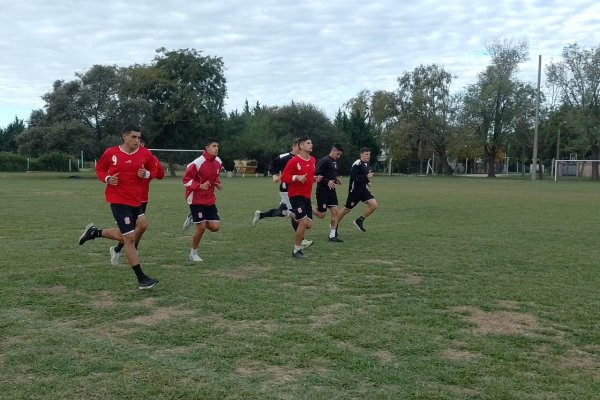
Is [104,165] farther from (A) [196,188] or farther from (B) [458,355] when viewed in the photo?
(B) [458,355]

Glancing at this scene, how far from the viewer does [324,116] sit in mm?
66438

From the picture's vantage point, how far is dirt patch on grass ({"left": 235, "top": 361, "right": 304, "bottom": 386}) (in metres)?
4.03

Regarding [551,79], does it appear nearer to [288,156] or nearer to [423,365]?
[288,156]

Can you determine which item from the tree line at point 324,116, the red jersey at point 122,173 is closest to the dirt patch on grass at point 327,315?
the red jersey at point 122,173

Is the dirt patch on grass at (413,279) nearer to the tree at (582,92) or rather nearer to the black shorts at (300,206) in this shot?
the black shorts at (300,206)

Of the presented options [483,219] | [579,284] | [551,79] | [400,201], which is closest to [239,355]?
[579,284]

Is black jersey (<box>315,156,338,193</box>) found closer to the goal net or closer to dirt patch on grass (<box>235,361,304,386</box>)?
dirt patch on grass (<box>235,361,304,386</box>)


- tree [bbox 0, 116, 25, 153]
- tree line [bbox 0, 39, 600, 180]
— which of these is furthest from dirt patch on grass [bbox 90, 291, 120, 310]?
tree [bbox 0, 116, 25, 153]

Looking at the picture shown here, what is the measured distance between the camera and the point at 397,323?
17.9 ft

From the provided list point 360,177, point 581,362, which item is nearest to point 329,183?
point 360,177

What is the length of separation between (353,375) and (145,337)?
1.91m

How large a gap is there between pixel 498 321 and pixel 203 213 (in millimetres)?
4742

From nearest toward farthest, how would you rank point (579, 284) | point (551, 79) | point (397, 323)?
point (397, 323) → point (579, 284) → point (551, 79)

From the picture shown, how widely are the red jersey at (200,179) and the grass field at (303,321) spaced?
3.21ft
